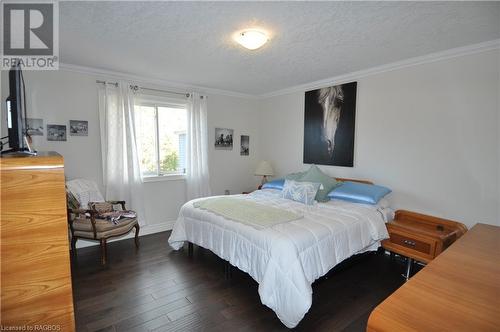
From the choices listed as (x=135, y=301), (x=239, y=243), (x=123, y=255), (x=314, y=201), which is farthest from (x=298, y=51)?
(x=123, y=255)

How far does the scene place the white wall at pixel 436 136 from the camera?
8.68 feet

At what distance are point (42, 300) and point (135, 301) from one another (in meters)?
1.53

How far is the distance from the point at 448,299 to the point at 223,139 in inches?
173

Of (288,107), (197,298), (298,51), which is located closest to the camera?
(197,298)

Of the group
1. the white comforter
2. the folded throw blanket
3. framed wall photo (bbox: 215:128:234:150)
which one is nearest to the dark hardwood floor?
the white comforter

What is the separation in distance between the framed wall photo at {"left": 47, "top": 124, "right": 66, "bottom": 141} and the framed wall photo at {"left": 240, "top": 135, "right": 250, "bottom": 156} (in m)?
3.03

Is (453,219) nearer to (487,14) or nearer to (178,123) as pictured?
(487,14)

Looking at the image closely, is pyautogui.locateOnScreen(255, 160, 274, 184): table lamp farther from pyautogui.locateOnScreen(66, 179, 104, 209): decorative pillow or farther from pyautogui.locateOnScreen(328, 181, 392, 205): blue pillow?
pyautogui.locateOnScreen(66, 179, 104, 209): decorative pillow

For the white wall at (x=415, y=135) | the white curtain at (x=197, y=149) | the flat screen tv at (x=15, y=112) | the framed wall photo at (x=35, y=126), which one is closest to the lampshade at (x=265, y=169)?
the white curtain at (x=197, y=149)

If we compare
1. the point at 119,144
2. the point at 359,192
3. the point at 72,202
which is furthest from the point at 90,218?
the point at 359,192

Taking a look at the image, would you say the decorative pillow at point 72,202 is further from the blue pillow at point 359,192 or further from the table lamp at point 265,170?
the blue pillow at point 359,192

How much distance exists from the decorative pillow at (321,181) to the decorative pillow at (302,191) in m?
0.12

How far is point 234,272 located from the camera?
2.88 meters

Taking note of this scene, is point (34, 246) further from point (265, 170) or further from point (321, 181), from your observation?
point (265, 170)
